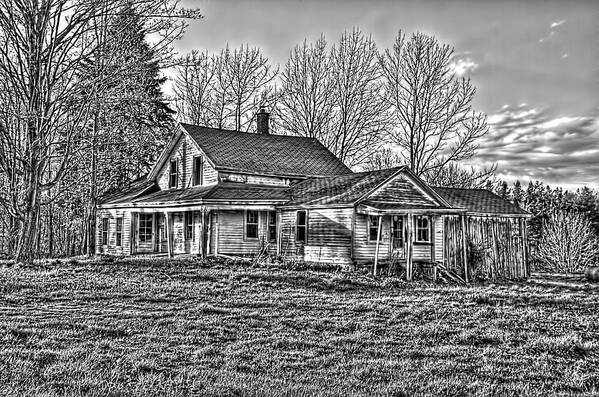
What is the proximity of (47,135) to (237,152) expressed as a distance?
10.1 meters

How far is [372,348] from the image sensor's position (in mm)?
9781

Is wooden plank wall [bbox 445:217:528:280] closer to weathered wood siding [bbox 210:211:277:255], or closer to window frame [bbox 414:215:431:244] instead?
window frame [bbox 414:215:431:244]

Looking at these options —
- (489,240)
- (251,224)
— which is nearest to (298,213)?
(251,224)

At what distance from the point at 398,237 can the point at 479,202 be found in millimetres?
6279

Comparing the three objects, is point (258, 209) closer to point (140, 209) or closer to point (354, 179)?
point (354, 179)

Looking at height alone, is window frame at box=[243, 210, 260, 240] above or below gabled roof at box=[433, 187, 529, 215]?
below

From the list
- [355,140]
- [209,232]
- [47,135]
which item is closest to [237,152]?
[209,232]

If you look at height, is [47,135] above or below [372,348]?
above

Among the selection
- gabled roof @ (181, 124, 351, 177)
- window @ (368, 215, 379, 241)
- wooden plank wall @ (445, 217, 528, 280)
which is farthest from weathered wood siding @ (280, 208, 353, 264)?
wooden plank wall @ (445, 217, 528, 280)

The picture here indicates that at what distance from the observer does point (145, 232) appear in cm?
3000

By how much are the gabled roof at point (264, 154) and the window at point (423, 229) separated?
7.17m

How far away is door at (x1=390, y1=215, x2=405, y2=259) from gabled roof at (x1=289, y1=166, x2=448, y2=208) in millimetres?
709

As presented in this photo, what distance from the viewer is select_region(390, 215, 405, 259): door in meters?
23.4

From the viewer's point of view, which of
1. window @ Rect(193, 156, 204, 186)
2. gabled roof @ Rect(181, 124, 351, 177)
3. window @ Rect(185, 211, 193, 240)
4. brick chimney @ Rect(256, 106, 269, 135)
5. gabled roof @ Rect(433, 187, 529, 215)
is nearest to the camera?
gabled roof @ Rect(433, 187, 529, 215)
